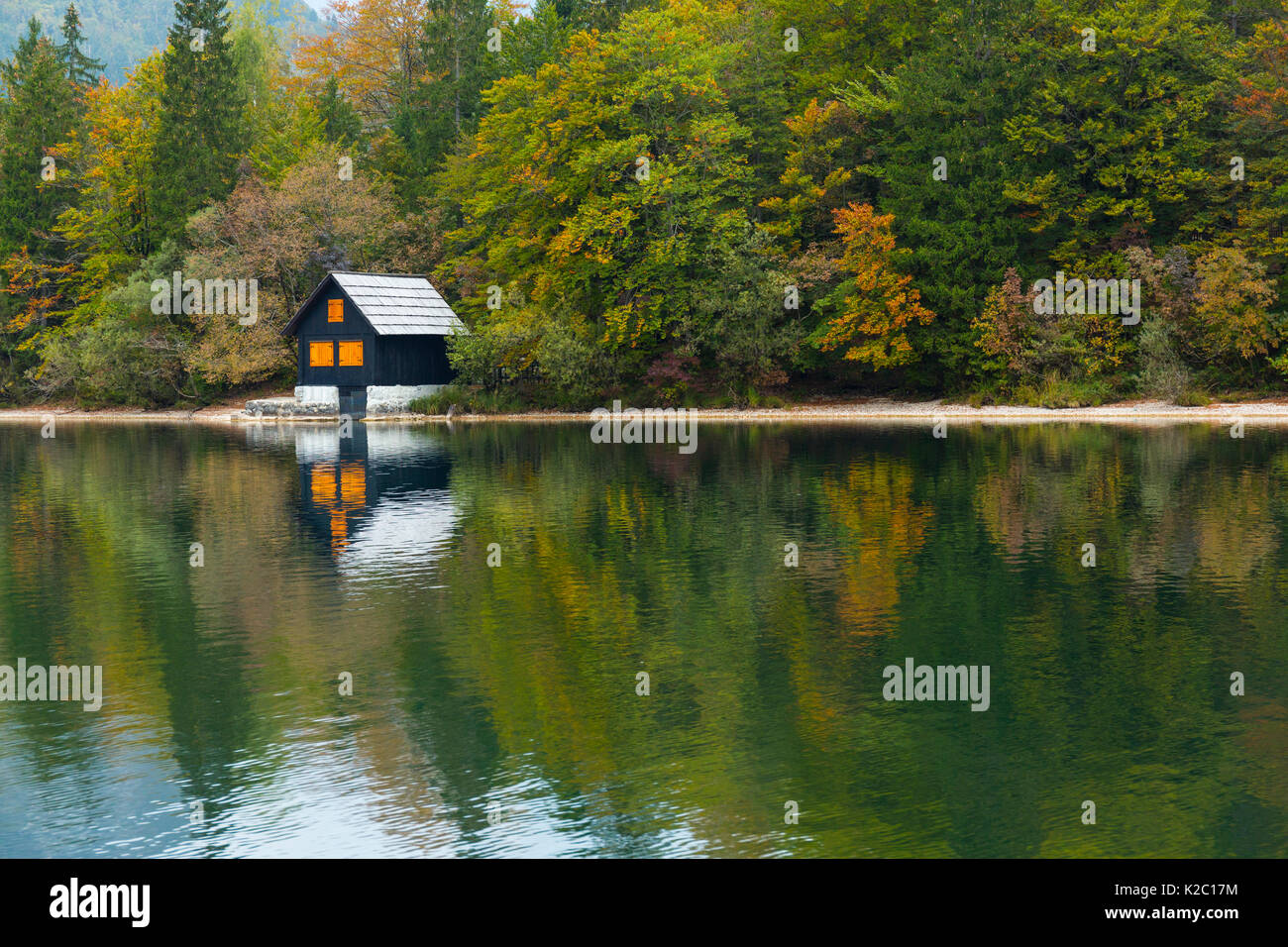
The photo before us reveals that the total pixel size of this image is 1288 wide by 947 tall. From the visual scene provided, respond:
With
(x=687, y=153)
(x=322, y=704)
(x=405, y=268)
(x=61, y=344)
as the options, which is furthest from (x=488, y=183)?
(x=322, y=704)

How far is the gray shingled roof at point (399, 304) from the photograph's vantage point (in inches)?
2820

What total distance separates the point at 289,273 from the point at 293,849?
73706mm

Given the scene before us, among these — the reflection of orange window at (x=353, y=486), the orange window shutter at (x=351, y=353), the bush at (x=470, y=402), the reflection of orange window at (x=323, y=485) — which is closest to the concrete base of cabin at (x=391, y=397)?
the bush at (x=470, y=402)

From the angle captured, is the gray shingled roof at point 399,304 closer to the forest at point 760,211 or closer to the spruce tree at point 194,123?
the forest at point 760,211

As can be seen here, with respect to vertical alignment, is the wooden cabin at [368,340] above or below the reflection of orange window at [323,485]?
above

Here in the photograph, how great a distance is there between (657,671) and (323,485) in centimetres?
2270

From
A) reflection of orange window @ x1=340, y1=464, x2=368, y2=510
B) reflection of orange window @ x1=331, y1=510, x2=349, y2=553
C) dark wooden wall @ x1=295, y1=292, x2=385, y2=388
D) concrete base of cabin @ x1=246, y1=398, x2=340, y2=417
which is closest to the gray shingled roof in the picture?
dark wooden wall @ x1=295, y1=292, x2=385, y2=388

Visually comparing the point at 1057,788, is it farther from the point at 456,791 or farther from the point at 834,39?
the point at 834,39

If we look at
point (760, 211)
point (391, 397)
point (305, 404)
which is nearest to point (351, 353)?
point (391, 397)

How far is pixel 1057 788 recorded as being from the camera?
35.7ft

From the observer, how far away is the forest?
59.1 meters

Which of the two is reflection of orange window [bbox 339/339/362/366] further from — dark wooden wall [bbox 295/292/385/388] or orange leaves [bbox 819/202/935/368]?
orange leaves [bbox 819/202/935/368]

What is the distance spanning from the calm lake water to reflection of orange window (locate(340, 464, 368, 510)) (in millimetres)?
411

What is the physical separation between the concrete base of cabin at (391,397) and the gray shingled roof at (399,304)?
322 centimetres
